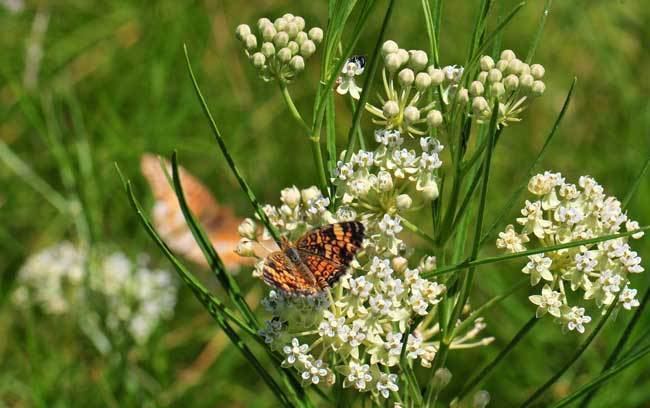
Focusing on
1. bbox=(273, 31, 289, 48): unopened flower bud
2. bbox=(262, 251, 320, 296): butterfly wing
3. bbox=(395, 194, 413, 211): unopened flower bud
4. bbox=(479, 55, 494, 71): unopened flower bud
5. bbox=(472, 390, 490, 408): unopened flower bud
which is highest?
bbox=(273, 31, 289, 48): unopened flower bud

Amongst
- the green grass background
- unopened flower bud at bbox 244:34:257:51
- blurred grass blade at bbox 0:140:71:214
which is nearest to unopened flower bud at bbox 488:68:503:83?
unopened flower bud at bbox 244:34:257:51

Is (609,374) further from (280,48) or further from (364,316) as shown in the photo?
(280,48)

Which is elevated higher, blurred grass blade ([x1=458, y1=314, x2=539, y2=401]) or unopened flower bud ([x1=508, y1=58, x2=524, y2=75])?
unopened flower bud ([x1=508, y1=58, x2=524, y2=75])

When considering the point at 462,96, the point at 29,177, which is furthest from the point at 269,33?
the point at 29,177

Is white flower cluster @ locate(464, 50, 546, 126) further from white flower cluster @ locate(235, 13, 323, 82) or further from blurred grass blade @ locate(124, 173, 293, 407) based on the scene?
blurred grass blade @ locate(124, 173, 293, 407)

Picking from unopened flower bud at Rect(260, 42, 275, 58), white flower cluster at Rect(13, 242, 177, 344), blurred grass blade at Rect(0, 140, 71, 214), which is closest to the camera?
unopened flower bud at Rect(260, 42, 275, 58)

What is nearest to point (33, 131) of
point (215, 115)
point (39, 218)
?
point (39, 218)

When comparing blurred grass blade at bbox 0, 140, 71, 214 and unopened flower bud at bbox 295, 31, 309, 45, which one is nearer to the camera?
unopened flower bud at bbox 295, 31, 309, 45

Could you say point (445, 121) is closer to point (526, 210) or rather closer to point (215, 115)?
point (526, 210)
